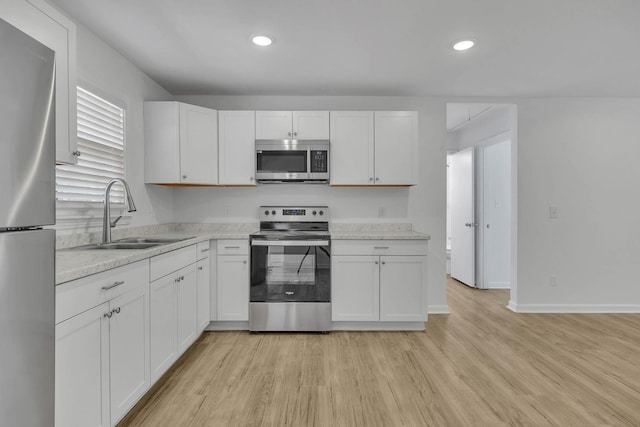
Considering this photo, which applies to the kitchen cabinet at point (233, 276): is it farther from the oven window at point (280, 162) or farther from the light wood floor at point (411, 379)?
the oven window at point (280, 162)

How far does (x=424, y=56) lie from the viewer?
2.52 metres

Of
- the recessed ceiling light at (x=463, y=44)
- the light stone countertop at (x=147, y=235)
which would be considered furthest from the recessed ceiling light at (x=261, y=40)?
the light stone countertop at (x=147, y=235)

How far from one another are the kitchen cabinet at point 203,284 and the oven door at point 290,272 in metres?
0.40

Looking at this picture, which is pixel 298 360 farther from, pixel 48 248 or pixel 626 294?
pixel 626 294

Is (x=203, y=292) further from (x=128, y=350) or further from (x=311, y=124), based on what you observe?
(x=311, y=124)

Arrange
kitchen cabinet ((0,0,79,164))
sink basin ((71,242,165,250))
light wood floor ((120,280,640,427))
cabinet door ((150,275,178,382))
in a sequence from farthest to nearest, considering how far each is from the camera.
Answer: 1. sink basin ((71,242,165,250))
2. cabinet door ((150,275,178,382))
3. light wood floor ((120,280,640,427))
4. kitchen cabinet ((0,0,79,164))

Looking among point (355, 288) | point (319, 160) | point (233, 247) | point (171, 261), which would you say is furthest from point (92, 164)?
point (355, 288)

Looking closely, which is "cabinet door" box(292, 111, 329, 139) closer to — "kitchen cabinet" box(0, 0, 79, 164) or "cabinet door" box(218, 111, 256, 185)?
"cabinet door" box(218, 111, 256, 185)

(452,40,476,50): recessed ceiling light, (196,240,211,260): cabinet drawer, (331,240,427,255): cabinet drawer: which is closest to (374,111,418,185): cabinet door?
(331,240,427,255): cabinet drawer

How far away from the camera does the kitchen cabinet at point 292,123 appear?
124 inches

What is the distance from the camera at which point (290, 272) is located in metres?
2.92

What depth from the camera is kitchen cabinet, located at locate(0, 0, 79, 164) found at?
1310 mm

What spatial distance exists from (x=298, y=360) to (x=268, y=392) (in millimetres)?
446

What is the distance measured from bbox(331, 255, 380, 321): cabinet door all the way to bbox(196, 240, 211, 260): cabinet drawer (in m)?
1.17
